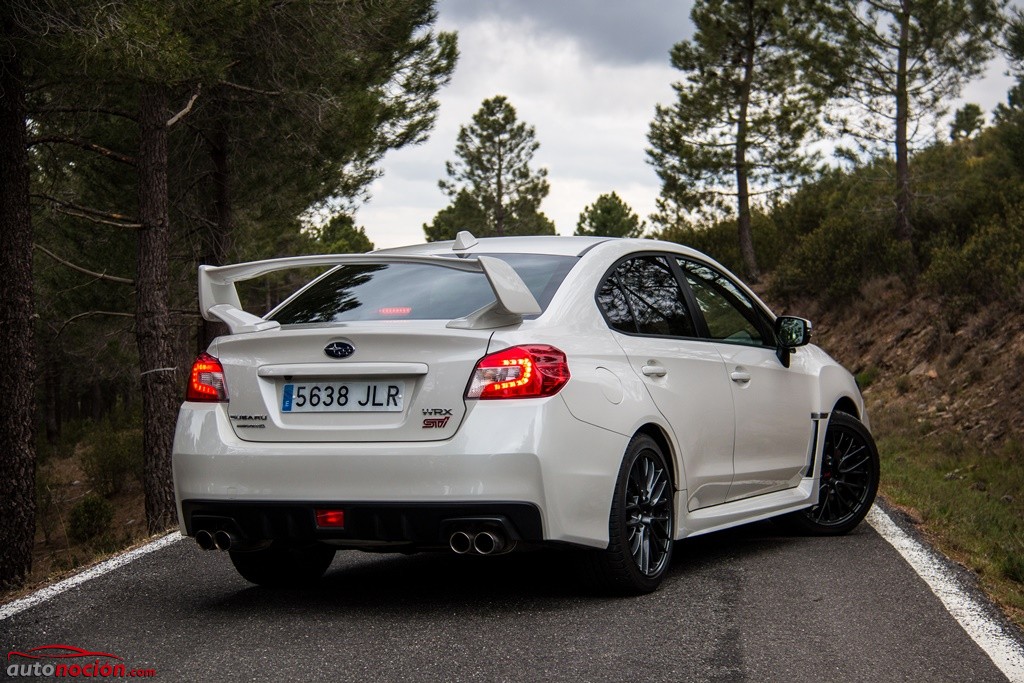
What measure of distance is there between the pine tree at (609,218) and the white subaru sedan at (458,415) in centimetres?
8193

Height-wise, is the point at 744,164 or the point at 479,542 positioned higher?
the point at 744,164

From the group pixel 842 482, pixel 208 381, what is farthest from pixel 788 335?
pixel 208 381

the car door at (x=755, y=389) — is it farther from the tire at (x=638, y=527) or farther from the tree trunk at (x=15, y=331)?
the tree trunk at (x=15, y=331)

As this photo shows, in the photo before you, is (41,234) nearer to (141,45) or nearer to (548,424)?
(141,45)

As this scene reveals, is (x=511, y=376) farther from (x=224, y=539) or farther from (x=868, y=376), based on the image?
(x=868, y=376)

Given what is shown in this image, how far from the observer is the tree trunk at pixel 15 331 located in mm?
11602

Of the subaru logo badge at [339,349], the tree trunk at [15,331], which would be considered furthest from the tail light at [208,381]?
the tree trunk at [15,331]

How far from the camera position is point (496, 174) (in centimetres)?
6675

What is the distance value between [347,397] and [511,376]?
2.26ft

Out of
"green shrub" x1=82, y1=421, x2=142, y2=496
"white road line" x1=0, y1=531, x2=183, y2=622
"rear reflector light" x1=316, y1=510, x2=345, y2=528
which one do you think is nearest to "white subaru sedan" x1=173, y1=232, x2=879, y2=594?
"rear reflector light" x1=316, y1=510, x2=345, y2=528

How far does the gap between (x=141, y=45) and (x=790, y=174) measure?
30276 mm

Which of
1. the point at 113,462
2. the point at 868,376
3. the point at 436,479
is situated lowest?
the point at 113,462

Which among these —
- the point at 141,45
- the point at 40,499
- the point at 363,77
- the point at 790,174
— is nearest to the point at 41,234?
the point at 363,77

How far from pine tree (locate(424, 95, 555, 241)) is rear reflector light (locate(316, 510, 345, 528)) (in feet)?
201
